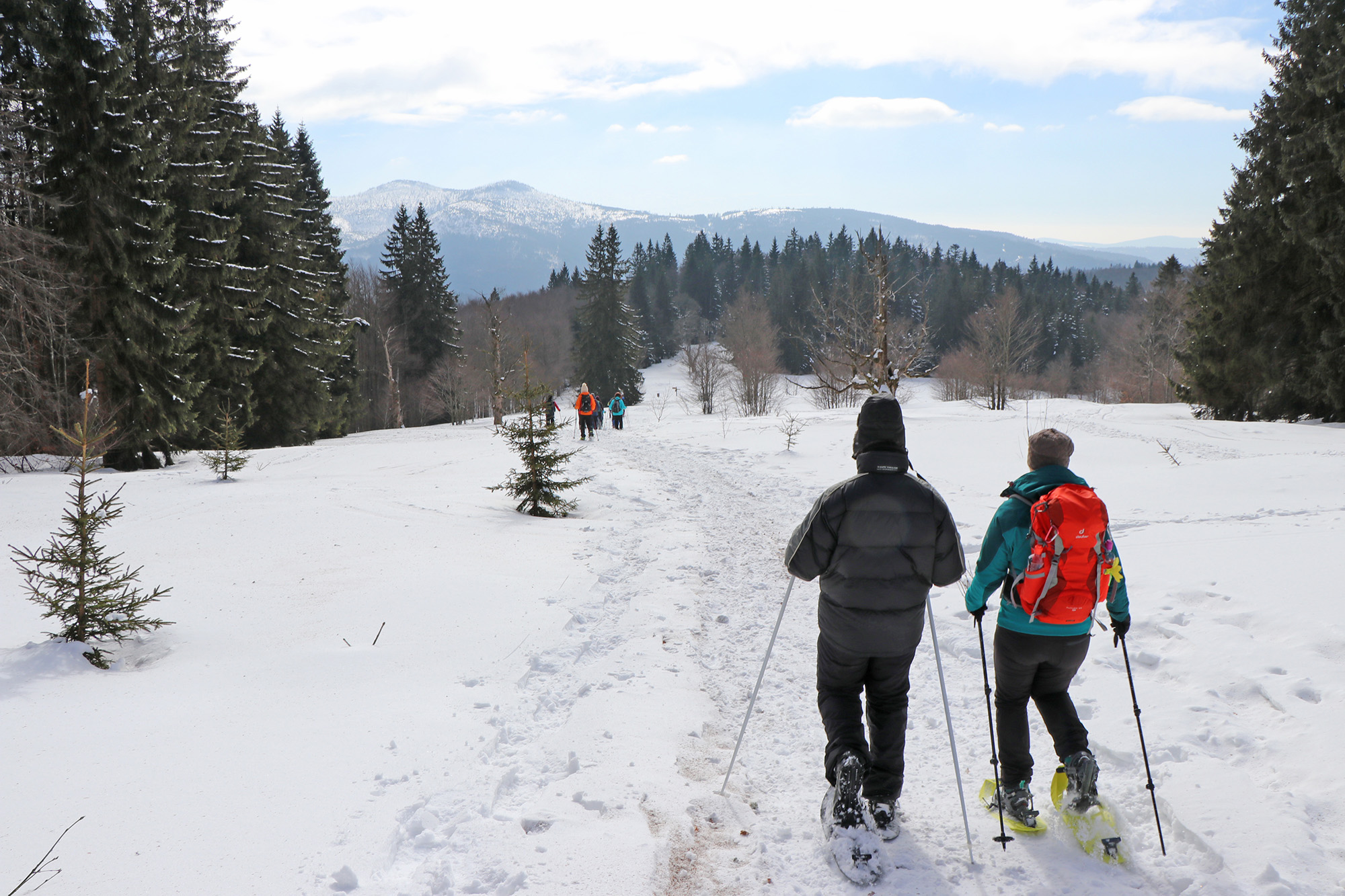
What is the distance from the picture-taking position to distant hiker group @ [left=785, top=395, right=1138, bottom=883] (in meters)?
3.26

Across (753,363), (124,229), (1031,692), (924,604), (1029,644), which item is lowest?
(1031,692)

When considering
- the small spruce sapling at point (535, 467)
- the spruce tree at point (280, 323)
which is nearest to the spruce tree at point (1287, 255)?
the small spruce sapling at point (535, 467)

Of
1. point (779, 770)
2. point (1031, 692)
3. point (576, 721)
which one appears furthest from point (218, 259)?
point (1031, 692)

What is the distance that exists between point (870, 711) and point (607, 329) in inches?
1871

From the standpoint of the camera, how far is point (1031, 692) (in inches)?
139

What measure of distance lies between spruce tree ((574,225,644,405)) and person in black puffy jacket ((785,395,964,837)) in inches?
1816

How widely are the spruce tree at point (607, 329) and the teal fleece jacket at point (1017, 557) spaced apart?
4625 cm

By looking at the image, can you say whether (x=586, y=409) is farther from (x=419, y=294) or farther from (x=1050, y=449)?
(x=419, y=294)

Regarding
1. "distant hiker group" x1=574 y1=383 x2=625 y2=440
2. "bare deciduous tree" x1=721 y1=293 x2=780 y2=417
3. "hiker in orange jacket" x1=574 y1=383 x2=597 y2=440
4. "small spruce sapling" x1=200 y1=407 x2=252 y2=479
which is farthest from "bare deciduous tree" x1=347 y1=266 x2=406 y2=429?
"small spruce sapling" x1=200 y1=407 x2=252 y2=479

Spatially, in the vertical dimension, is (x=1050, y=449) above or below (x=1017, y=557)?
above

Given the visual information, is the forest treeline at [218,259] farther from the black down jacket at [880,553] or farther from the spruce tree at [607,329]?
the spruce tree at [607,329]

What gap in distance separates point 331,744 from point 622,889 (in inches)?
88.8

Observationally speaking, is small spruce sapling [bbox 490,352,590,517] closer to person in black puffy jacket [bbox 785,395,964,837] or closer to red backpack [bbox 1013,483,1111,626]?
person in black puffy jacket [bbox 785,395,964,837]

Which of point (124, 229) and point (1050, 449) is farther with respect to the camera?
point (124, 229)
